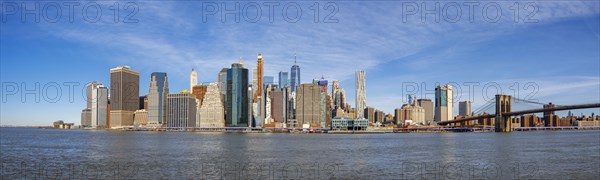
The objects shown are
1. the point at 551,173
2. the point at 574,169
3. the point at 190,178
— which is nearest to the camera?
the point at 190,178

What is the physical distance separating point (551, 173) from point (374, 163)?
14.2 metres

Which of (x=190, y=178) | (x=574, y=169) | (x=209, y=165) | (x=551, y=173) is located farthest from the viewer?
(x=209, y=165)

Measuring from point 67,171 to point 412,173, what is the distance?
83.8 feet

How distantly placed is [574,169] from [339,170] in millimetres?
17995

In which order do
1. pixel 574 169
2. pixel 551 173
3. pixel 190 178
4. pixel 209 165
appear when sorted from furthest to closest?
pixel 209 165 < pixel 574 169 < pixel 551 173 < pixel 190 178

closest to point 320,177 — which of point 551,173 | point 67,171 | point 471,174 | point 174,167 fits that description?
point 471,174

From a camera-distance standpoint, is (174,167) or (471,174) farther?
(174,167)

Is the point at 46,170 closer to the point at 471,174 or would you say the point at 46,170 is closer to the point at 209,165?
the point at 209,165

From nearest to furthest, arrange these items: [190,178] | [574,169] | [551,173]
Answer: [190,178] < [551,173] < [574,169]

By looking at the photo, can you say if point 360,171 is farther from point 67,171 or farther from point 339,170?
point 67,171

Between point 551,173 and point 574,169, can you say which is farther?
point 574,169

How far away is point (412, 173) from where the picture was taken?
36.2 m

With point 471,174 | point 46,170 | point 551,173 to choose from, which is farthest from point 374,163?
point 46,170

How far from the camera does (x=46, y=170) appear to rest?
3934cm
